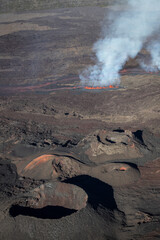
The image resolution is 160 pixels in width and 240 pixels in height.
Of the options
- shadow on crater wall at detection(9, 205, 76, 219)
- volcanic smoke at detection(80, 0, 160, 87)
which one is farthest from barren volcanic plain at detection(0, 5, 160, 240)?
volcanic smoke at detection(80, 0, 160, 87)

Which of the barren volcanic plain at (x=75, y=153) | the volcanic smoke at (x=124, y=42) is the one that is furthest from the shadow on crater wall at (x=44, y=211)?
the volcanic smoke at (x=124, y=42)

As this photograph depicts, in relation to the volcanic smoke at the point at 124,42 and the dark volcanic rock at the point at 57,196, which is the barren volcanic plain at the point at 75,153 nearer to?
the dark volcanic rock at the point at 57,196

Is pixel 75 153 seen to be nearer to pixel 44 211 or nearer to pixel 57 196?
pixel 57 196

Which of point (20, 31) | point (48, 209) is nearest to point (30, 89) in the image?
point (48, 209)

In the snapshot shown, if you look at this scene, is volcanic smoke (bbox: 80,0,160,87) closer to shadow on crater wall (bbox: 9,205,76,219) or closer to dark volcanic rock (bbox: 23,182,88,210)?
dark volcanic rock (bbox: 23,182,88,210)

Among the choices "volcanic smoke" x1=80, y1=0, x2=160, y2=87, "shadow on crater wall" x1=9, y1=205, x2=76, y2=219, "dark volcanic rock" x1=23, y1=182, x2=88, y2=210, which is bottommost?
"shadow on crater wall" x1=9, y1=205, x2=76, y2=219

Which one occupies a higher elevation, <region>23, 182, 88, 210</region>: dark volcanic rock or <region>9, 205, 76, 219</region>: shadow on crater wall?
<region>23, 182, 88, 210</region>: dark volcanic rock
